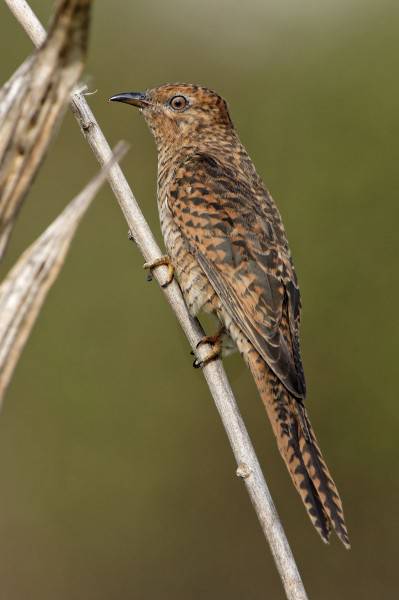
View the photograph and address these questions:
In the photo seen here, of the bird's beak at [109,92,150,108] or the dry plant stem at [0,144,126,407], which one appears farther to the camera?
the bird's beak at [109,92,150,108]

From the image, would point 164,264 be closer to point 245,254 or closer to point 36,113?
point 245,254

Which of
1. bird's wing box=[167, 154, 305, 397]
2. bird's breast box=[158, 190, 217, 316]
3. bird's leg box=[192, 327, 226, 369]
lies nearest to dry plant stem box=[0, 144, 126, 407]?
bird's leg box=[192, 327, 226, 369]

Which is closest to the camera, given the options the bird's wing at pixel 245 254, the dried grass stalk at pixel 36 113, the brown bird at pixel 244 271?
the dried grass stalk at pixel 36 113

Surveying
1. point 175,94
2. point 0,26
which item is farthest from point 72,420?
point 0,26

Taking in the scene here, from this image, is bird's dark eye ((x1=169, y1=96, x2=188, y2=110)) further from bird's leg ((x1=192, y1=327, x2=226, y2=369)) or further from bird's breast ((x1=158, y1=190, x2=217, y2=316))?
bird's leg ((x1=192, y1=327, x2=226, y2=369))

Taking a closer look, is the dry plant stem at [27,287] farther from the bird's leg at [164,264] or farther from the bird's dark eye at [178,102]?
the bird's dark eye at [178,102]

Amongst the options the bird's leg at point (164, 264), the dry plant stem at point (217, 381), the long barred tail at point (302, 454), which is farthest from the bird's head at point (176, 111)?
the long barred tail at point (302, 454)

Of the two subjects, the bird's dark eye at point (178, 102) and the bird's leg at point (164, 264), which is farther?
the bird's dark eye at point (178, 102)
